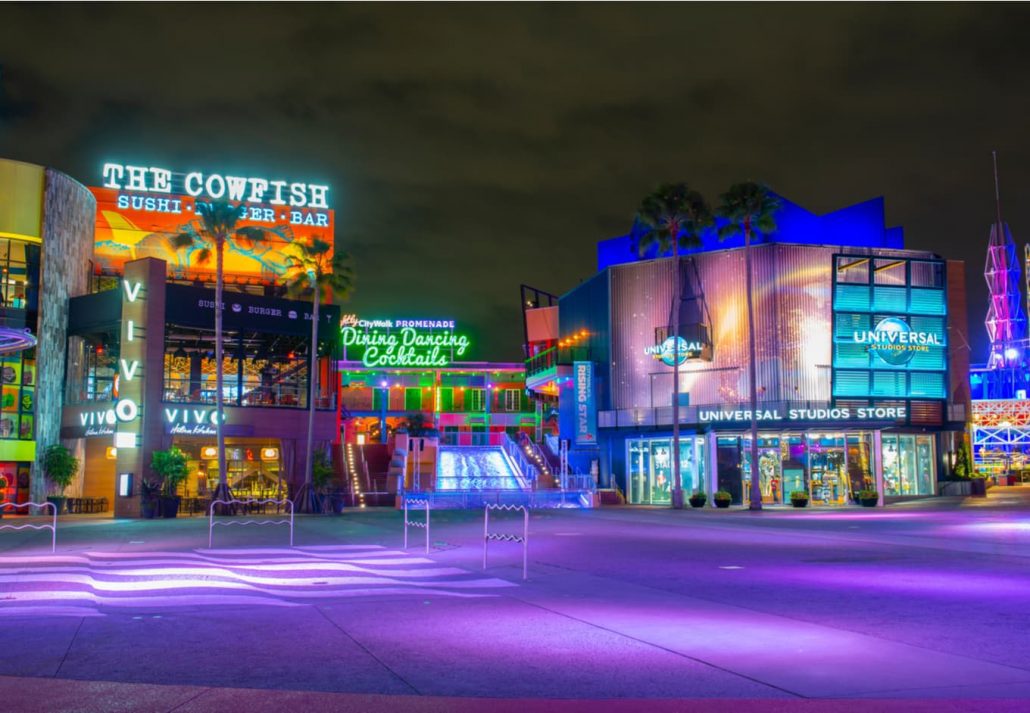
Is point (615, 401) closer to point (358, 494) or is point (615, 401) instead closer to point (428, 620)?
point (358, 494)

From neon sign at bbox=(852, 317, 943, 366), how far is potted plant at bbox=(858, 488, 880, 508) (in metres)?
8.67

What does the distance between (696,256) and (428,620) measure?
45061 millimetres

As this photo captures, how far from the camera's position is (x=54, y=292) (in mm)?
48719

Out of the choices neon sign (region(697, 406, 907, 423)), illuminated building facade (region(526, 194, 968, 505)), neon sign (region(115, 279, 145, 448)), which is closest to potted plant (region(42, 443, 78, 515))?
neon sign (region(115, 279, 145, 448))

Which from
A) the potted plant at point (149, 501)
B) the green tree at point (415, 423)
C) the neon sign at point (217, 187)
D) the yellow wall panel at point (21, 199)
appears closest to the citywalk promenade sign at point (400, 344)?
the green tree at point (415, 423)

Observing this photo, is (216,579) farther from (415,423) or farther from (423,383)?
(423,383)

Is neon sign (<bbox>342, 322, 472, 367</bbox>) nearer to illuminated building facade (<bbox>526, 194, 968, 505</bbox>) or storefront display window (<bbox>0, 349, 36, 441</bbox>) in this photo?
illuminated building facade (<bbox>526, 194, 968, 505</bbox>)

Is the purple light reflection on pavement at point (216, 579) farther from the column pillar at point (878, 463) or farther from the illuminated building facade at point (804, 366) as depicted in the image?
the column pillar at point (878, 463)

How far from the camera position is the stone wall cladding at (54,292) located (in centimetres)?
4759

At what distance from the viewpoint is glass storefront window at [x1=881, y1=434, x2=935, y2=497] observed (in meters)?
51.6

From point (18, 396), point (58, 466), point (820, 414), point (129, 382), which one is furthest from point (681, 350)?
point (18, 396)

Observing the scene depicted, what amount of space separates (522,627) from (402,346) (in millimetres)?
81384

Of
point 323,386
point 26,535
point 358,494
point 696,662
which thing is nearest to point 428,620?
A: point 696,662

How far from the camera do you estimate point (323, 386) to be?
60375 millimetres
